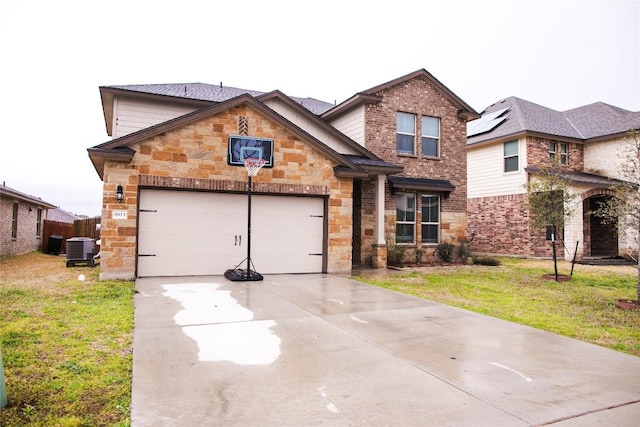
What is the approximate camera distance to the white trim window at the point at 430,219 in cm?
1598

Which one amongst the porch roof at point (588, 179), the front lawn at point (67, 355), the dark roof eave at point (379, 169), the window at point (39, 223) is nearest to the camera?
the front lawn at point (67, 355)

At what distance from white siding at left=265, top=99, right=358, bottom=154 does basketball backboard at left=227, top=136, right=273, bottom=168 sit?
3422 millimetres

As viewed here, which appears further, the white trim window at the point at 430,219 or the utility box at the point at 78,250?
the white trim window at the point at 430,219

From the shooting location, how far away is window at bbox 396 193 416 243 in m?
15.4

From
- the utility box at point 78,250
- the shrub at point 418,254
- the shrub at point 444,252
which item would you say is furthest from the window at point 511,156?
the utility box at point 78,250

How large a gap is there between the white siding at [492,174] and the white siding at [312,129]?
30.2 ft

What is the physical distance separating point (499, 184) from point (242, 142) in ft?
46.6

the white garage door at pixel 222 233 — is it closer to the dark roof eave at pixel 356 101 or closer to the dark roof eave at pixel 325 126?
the dark roof eave at pixel 325 126

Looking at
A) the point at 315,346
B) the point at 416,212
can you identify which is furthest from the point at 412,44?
the point at 315,346

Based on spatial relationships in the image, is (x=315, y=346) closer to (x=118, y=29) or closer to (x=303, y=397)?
(x=303, y=397)

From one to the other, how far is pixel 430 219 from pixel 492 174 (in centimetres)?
628

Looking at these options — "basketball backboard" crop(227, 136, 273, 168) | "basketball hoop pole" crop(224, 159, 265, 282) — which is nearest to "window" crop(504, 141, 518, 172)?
"basketball backboard" crop(227, 136, 273, 168)

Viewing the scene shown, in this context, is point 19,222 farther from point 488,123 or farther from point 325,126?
point 488,123

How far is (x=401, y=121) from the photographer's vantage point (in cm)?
1584
